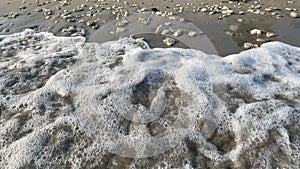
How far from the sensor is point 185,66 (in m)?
5.66

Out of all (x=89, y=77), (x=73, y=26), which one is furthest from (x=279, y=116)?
(x=73, y=26)

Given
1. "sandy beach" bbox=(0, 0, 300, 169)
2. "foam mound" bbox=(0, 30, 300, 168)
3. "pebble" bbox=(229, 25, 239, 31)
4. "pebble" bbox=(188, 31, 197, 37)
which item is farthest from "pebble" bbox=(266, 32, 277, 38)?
"pebble" bbox=(188, 31, 197, 37)

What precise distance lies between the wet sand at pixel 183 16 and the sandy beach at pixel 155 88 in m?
0.04

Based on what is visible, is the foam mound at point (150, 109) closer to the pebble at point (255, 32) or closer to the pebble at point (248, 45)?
the pebble at point (248, 45)

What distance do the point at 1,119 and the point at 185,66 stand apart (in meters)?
3.09

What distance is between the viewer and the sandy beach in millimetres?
4031

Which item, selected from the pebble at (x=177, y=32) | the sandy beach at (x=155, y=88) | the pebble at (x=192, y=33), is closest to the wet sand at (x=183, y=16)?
the sandy beach at (x=155, y=88)

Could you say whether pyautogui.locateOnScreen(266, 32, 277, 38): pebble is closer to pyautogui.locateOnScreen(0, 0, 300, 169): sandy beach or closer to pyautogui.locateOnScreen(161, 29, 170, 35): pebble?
pyautogui.locateOnScreen(0, 0, 300, 169): sandy beach

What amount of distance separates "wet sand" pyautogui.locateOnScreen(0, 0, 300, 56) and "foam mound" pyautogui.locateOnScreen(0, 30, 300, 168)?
634 millimetres

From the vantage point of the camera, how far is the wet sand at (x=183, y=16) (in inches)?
261

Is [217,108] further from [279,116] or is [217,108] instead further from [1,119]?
[1,119]

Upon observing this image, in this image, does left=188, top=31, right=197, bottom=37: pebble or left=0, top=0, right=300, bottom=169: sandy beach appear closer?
left=0, top=0, right=300, bottom=169: sandy beach

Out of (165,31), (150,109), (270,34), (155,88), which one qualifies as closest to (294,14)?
(270,34)

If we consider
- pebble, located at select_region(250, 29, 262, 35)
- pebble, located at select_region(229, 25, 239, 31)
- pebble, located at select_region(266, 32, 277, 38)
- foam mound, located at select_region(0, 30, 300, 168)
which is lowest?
foam mound, located at select_region(0, 30, 300, 168)
